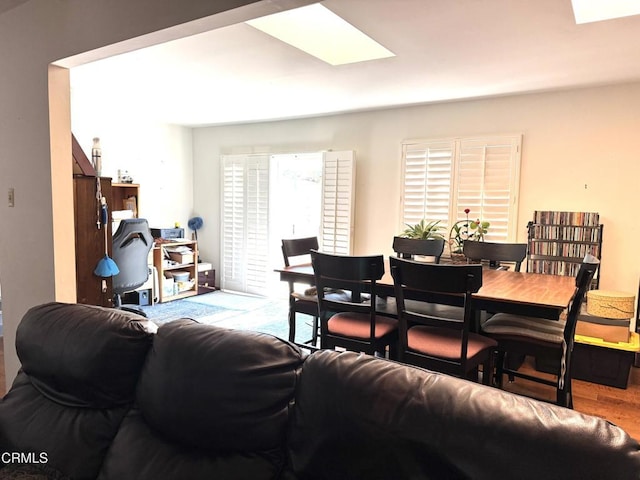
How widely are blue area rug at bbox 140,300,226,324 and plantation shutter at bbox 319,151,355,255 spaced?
158cm

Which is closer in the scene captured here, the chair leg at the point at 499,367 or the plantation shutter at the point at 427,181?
the chair leg at the point at 499,367

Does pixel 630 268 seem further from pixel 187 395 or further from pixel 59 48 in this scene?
pixel 59 48

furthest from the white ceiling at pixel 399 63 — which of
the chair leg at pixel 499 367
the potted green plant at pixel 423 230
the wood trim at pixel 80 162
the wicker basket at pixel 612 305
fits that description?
the chair leg at pixel 499 367

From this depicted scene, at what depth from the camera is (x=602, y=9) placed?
2.30 m

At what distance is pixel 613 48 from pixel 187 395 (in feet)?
10.6

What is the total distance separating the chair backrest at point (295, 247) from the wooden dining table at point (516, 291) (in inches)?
11.3

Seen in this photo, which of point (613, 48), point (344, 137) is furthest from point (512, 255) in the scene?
point (344, 137)

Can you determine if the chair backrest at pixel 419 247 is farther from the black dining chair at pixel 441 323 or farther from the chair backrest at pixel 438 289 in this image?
the chair backrest at pixel 438 289

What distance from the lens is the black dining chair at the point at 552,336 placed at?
2201 millimetres

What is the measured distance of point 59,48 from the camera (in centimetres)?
230

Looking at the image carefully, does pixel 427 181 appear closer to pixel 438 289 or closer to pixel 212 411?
pixel 438 289

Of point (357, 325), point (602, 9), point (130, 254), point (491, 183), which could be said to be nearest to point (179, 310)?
point (130, 254)

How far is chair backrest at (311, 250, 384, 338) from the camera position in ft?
7.73

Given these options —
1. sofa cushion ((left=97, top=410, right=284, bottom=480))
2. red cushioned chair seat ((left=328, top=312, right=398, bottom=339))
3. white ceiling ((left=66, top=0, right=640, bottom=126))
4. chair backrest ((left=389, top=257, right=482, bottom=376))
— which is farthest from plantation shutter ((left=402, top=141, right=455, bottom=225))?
sofa cushion ((left=97, top=410, right=284, bottom=480))
